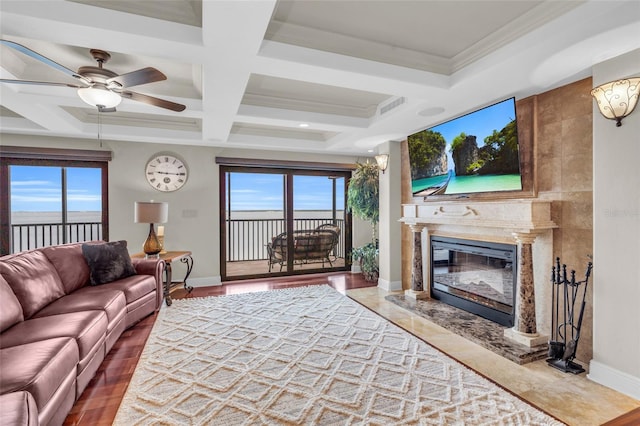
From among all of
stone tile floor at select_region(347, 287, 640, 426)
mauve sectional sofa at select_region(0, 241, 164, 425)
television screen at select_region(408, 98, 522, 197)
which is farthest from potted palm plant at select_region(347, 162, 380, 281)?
mauve sectional sofa at select_region(0, 241, 164, 425)

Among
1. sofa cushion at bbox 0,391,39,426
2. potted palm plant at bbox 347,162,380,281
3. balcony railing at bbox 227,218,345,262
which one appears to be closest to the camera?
sofa cushion at bbox 0,391,39,426

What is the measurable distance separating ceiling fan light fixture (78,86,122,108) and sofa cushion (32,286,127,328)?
5.39 ft

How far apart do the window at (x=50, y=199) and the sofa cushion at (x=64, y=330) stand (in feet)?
9.57

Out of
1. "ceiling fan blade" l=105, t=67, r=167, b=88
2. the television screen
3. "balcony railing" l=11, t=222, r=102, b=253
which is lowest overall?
"balcony railing" l=11, t=222, r=102, b=253

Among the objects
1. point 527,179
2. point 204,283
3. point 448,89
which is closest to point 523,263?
point 527,179

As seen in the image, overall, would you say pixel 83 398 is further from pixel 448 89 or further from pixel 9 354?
pixel 448 89

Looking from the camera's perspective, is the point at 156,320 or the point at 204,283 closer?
the point at 156,320

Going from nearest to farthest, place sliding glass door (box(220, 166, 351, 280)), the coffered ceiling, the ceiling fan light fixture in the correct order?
the coffered ceiling < the ceiling fan light fixture < sliding glass door (box(220, 166, 351, 280))

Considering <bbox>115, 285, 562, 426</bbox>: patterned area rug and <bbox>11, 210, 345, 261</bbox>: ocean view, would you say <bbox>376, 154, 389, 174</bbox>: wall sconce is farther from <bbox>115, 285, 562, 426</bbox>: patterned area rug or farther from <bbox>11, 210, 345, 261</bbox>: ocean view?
<bbox>115, 285, 562, 426</bbox>: patterned area rug

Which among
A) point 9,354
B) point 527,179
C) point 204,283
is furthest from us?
point 204,283

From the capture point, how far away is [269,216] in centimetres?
718

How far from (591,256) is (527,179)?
33.2 inches

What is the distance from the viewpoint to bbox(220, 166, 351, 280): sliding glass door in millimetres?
5734

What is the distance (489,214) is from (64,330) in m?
3.64
